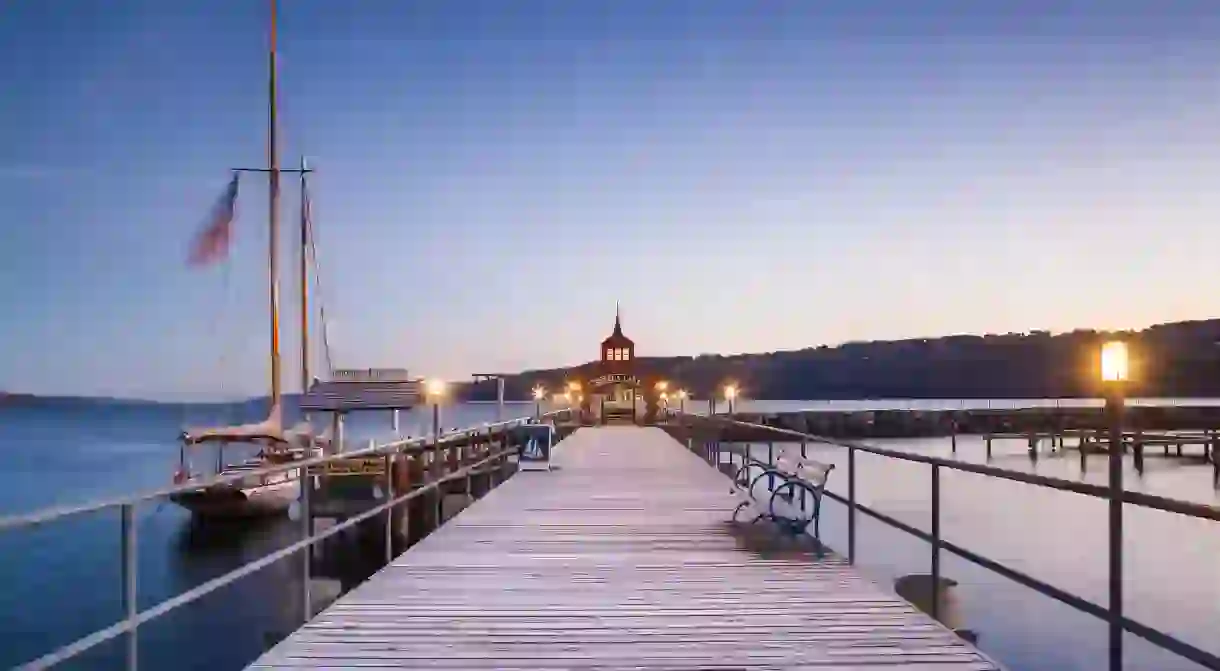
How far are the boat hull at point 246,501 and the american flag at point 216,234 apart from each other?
6339mm

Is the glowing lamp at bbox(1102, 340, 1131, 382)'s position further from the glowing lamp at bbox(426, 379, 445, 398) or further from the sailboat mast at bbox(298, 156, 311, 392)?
the sailboat mast at bbox(298, 156, 311, 392)

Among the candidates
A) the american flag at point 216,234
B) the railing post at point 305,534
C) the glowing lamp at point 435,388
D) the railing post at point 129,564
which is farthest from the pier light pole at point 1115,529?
the american flag at point 216,234

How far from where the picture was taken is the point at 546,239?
45.7 m

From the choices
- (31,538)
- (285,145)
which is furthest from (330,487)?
(31,538)

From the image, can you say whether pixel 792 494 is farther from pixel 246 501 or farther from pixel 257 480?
pixel 246 501

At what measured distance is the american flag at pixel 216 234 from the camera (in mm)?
23562

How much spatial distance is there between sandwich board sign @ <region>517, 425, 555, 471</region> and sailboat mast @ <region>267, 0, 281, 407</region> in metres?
13.0

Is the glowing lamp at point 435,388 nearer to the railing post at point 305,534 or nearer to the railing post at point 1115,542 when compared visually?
the railing post at point 305,534

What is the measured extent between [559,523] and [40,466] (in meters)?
78.8

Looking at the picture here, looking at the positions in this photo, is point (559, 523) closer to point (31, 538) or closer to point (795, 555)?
point (795, 555)

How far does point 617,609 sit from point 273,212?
23678 millimetres

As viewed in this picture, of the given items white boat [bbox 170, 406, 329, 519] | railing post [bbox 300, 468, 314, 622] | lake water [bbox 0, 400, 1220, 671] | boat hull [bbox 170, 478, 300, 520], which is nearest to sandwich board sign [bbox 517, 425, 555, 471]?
lake water [bbox 0, 400, 1220, 671]

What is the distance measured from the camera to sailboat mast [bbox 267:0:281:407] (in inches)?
1044

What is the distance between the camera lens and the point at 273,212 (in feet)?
87.9
